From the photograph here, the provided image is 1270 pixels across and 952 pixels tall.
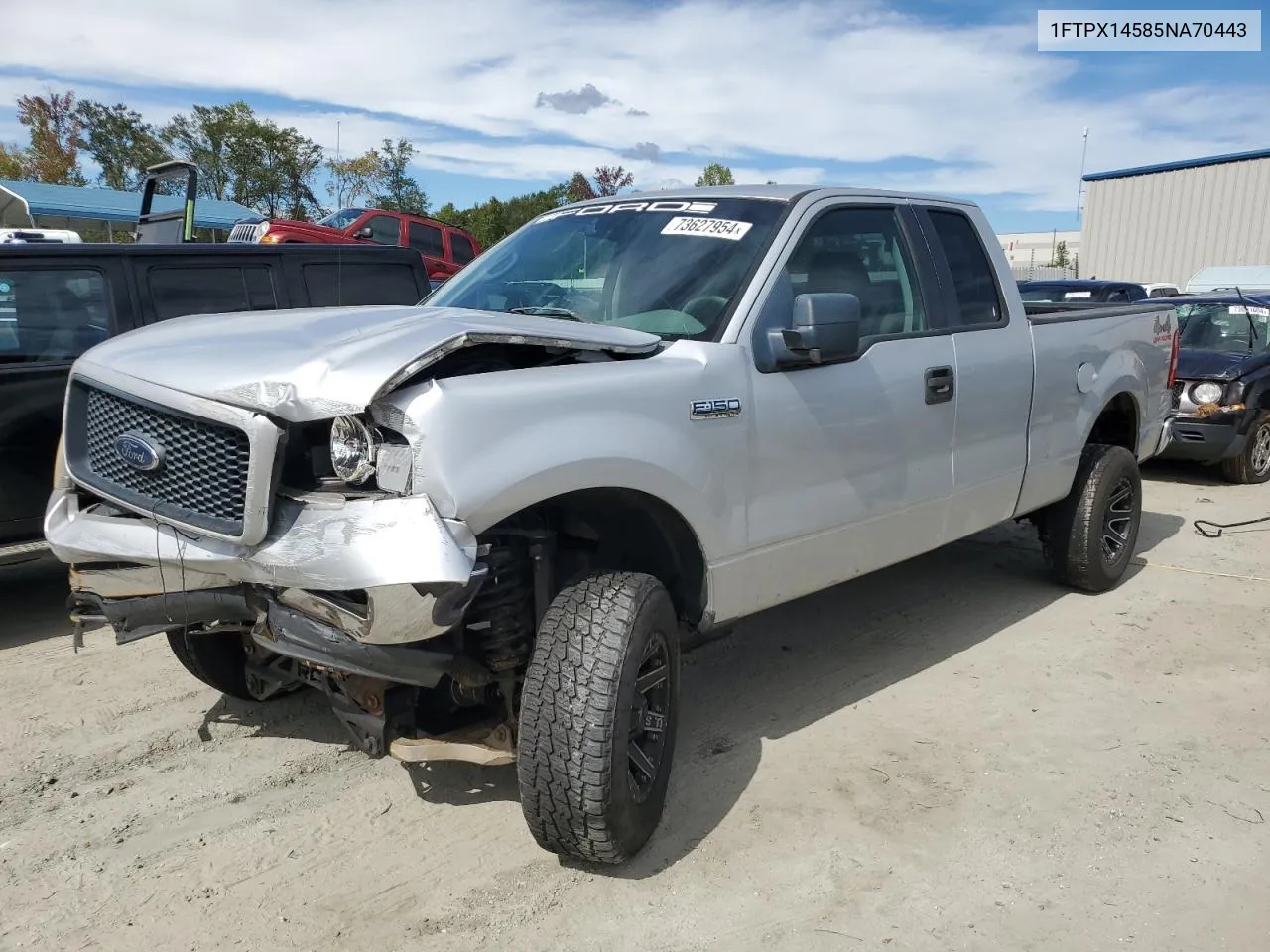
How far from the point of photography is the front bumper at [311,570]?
2.43 meters

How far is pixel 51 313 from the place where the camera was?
5160 millimetres

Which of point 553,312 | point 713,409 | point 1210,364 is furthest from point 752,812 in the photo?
point 1210,364

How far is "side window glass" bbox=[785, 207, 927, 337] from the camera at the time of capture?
382cm

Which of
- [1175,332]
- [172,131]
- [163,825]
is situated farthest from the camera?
[172,131]

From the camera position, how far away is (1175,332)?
6.21 metres

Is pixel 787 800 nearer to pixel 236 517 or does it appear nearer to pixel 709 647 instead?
pixel 709 647

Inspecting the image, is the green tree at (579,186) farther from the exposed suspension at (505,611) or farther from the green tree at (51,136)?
the exposed suspension at (505,611)

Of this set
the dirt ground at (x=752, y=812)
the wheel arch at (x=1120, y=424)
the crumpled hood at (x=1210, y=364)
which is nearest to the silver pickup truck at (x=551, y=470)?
the dirt ground at (x=752, y=812)

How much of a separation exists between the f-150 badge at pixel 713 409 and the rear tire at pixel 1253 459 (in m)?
7.44

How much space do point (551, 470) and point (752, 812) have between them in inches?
56.3

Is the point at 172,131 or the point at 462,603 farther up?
the point at 172,131

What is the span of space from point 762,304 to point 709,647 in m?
1.95

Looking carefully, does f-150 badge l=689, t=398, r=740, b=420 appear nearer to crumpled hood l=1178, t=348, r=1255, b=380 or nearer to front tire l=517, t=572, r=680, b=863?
front tire l=517, t=572, r=680, b=863

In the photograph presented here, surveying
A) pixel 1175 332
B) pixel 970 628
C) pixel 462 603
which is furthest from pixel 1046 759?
pixel 1175 332
